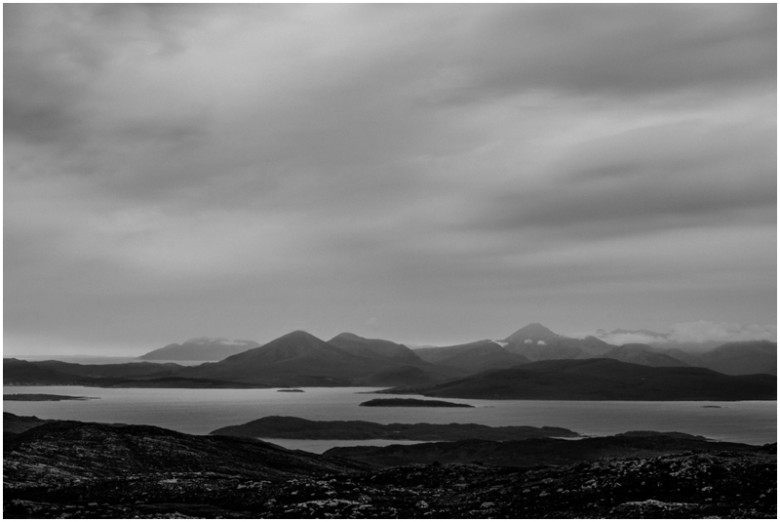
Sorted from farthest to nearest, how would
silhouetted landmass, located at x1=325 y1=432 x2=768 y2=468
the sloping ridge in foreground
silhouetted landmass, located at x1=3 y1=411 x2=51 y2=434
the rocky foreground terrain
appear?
silhouetted landmass, located at x1=3 y1=411 x2=51 y2=434 < silhouetted landmass, located at x1=325 y1=432 x2=768 y2=468 < the sloping ridge in foreground < the rocky foreground terrain

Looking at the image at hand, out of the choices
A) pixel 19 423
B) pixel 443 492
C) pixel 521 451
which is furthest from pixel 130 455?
pixel 19 423

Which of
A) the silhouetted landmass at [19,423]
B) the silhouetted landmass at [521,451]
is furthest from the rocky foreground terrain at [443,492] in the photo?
the silhouetted landmass at [19,423]

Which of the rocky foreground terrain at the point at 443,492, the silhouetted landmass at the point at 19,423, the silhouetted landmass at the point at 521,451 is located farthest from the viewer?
the silhouetted landmass at the point at 19,423

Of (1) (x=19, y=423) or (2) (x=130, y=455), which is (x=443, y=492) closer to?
(2) (x=130, y=455)

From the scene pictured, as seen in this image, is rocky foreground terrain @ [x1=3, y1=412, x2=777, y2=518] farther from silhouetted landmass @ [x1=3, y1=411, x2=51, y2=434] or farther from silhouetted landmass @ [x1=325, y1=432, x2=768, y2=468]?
silhouetted landmass @ [x1=3, y1=411, x2=51, y2=434]

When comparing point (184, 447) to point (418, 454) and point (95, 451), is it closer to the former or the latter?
point (95, 451)

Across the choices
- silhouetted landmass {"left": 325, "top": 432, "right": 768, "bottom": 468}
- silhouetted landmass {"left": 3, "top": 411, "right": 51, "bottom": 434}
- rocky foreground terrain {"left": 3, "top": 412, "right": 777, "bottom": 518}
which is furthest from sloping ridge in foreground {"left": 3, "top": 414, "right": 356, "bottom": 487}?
silhouetted landmass {"left": 3, "top": 411, "right": 51, "bottom": 434}

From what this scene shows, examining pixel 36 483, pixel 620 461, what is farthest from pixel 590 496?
pixel 36 483

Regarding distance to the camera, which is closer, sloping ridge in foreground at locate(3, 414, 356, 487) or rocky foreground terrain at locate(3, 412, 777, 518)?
rocky foreground terrain at locate(3, 412, 777, 518)

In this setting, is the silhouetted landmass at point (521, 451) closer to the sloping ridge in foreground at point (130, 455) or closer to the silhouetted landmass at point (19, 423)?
the sloping ridge in foreground at point (130, 455)

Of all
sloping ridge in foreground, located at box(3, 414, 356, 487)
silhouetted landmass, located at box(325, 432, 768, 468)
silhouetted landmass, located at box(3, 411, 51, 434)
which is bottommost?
silhouetted landmass, located at box(325, 432, 768, 468)

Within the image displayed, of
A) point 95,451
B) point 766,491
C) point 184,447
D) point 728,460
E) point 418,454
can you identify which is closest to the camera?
point 766,491
